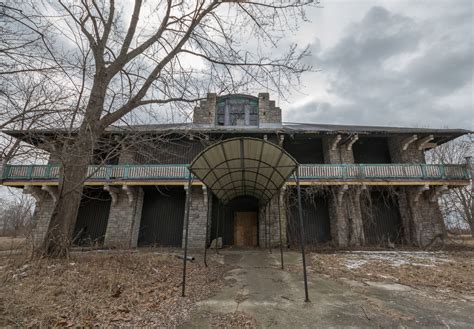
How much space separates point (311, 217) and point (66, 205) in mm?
12225

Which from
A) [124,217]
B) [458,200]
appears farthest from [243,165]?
[458,200]

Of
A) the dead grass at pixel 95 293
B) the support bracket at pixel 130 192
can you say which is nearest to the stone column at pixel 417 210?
the dead grass at pixel 95 293

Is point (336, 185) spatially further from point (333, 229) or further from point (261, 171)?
point (261, 171)

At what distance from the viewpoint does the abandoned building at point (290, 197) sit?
11883 millimetres

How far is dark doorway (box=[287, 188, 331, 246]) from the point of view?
12805mm

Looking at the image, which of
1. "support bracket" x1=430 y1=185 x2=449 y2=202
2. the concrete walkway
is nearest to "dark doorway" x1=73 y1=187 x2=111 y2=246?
the concrete walkway

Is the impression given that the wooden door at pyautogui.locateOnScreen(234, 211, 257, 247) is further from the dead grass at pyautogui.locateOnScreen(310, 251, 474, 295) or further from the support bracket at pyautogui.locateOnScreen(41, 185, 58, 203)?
the support bracket at pyautogui.locateOnScreen(41, 185, 58, 203)

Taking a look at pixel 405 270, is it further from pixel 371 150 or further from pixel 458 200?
pixel 458 200

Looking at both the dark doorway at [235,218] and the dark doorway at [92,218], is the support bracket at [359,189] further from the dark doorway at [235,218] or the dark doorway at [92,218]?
the dark doorway at [92,218]

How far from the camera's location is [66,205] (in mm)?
5918

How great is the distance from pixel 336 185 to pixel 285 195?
2996 millimetres

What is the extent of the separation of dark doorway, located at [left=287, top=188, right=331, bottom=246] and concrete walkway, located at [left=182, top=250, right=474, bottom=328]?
24.1 ft

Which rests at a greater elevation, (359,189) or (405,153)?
(405,153)

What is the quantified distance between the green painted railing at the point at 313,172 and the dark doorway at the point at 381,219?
5.51 ft
